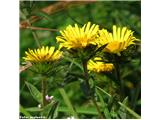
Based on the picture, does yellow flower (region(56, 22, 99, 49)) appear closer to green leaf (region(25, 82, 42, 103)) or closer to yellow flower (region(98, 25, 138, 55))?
yellow flower (region(98, 25, 138, 55))

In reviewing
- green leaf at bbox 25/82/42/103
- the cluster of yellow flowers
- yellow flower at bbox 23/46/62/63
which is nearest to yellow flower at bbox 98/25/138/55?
the cluster of yellow flowers

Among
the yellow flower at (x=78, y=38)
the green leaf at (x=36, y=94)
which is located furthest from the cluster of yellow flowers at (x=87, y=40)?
the green leaf at (x=36, y=94)

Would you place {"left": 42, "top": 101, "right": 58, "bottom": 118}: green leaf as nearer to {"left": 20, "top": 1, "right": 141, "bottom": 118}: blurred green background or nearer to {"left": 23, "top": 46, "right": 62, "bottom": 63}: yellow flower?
{"left": 23, "top": 46, "right": 62, "bottom": 63}: yellow flower

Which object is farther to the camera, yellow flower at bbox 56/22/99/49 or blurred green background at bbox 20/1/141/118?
blurred green background at bbox 20/1/141/118

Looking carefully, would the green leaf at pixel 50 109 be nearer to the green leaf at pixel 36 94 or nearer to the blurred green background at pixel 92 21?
the green leaf at pixel 36 94

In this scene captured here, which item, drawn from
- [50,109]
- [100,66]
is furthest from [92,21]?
[50,109]

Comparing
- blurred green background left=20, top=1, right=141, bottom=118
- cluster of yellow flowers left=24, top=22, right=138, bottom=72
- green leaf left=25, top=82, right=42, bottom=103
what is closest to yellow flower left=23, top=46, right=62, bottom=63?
cluster of yellow flowers left=24, top=22, right=138, bottom=72

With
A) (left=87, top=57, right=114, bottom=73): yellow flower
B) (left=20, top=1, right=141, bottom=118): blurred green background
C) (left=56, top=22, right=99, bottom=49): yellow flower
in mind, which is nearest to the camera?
(left=56, top=22, right=99, bottom=49): yellow flower

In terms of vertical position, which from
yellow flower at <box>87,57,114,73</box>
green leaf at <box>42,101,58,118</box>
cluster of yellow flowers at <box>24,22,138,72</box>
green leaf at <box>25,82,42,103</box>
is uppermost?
cluster of yellow flowers at <box>24,22,138,72</box>

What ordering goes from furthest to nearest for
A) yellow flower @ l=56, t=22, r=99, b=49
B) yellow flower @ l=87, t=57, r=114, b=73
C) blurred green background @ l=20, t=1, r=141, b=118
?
1. blurred green background @ l=20, t=1, r=141, b=118
2. yellow flower @ l=87, t=57, r=114, b=73
3. yellow flower @ l=56, t=22, r=99, b=49

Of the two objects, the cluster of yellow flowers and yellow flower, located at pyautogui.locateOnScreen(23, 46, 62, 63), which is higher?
the cluster of yellow flowers

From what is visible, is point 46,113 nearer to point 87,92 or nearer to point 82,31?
point 87,92

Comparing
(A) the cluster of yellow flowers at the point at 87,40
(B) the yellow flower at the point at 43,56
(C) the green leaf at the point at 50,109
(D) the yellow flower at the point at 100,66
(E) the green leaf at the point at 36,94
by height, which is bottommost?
(C) the green leaf at the point at 50,109
